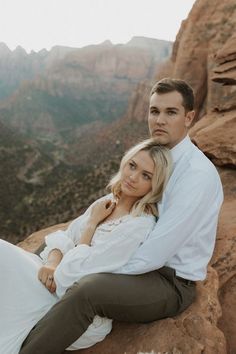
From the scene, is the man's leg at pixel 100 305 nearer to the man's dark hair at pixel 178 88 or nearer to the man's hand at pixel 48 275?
the man's hand at pixel 48 275

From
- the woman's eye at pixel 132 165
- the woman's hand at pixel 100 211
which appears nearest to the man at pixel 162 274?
the woman's eye at pixel 132 165

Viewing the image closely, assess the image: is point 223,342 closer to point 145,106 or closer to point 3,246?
point 3,246

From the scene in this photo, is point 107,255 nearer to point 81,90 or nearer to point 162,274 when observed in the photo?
point 162,274

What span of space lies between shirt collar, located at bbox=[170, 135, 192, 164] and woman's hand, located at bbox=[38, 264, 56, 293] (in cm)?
136

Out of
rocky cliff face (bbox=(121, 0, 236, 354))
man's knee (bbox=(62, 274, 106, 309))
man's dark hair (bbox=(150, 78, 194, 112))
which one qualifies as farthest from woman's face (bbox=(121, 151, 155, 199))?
rocky cliff face (bbox=(121, 0, 236, 354))

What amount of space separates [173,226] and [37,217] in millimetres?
23590

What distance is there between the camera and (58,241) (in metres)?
3.75

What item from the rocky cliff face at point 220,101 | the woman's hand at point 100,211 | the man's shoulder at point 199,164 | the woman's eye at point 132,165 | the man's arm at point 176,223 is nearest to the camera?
the man's arm at point 176,223

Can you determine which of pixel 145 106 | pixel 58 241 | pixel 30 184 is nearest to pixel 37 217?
pixel 30 184

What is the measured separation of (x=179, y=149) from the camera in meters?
3.54

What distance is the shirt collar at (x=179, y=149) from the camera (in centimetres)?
350

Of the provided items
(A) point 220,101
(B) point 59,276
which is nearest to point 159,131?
(B) point 59,276

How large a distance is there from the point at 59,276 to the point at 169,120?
1.63 meters

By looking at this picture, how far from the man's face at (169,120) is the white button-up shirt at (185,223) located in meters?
0.24
